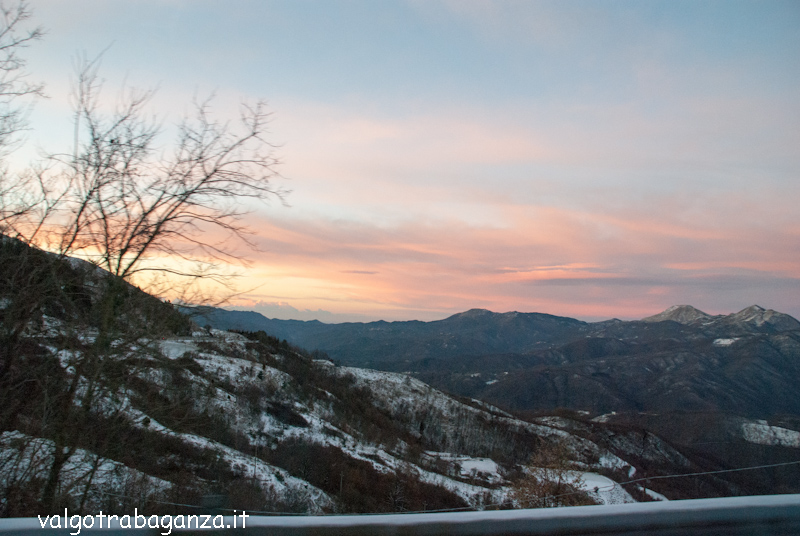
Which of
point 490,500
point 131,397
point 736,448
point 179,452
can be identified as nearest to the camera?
point 131,397

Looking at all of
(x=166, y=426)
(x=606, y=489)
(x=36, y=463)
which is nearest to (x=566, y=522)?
(x=166, y=426)

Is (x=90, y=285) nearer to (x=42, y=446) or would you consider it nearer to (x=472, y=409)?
(x=42, y=446)

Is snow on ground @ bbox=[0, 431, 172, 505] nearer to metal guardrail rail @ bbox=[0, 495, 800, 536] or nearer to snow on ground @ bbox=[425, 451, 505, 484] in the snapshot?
metal guardrail rail @ bbox=[0, 495, 800, 536]

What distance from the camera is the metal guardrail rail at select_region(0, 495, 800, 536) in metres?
2.63

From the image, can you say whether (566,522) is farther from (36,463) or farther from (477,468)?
(477,468)

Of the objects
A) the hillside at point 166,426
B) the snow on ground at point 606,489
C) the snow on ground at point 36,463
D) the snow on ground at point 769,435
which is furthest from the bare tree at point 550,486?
the snow on ground at point 769,435

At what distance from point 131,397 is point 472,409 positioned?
273ft

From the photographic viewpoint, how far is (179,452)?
19484mm

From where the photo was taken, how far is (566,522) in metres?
2.73

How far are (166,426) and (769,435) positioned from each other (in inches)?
6420

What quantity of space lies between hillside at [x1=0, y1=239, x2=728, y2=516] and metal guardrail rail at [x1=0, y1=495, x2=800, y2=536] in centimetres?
52

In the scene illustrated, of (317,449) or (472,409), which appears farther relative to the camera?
(472,409)

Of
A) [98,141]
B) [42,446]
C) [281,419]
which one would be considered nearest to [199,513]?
[42,446]

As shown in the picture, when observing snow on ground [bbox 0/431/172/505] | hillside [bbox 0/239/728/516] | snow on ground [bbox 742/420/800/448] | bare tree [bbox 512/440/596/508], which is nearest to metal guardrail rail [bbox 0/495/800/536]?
hillside [bbox 0/239/728/516]
